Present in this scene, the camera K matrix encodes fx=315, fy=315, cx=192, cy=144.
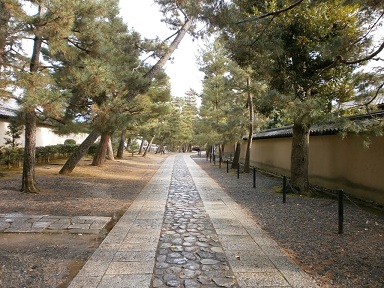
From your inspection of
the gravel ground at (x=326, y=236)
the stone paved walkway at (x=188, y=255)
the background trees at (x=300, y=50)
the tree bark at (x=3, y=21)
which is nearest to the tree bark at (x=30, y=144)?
the tree bark at (x=3, y=21)

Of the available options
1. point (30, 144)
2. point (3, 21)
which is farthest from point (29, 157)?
point (3, 21)

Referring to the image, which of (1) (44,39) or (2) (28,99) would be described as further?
(1) (44,39)

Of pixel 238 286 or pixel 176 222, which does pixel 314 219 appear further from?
pixel 238 286

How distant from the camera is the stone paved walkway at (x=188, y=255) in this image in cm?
378

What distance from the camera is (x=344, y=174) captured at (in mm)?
10633

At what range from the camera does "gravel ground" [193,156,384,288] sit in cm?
412

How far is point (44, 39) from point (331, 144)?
10079 mm

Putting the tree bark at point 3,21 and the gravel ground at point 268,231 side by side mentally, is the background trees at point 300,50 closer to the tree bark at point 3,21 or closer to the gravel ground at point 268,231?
the gravel ground at point 268,231

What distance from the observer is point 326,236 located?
18.9ft

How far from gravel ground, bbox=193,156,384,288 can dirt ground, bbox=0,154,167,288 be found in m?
3.21

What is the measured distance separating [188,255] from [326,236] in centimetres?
275

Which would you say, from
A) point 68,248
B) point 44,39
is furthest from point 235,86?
point 68,248

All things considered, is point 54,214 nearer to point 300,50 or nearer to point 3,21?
point 3,21

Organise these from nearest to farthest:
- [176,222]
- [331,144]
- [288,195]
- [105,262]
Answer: [105,262], [176,222], [288,195], [331,144]
